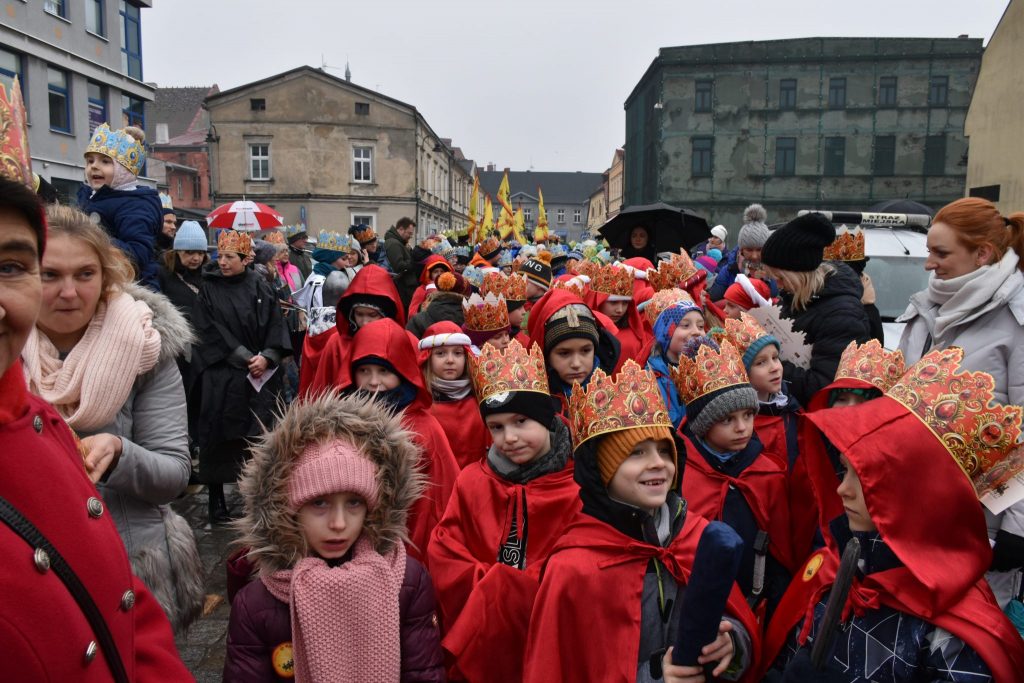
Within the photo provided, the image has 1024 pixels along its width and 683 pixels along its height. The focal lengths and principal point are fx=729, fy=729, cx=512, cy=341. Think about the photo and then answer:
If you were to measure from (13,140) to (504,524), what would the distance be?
2.32 m

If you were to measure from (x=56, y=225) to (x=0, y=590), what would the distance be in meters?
1.47

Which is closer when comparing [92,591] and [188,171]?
[92,591]

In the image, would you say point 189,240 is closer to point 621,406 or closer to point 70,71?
point 621,406

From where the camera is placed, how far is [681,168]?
4219 cm

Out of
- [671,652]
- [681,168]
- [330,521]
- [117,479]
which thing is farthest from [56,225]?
[681,168]

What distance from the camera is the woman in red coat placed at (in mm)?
1300

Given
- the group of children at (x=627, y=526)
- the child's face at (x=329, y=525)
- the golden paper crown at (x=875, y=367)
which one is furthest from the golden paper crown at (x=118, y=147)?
the golden paper crown at (x=875, y=367)

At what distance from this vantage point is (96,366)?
2404mm

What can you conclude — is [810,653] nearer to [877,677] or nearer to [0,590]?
[877,677]

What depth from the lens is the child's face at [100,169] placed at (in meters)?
4.89

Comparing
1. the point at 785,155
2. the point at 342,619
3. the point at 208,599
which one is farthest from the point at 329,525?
the point at 785,155

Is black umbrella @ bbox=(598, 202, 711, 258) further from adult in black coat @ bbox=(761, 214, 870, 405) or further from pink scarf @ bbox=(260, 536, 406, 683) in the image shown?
pink scarf @ bbox=(260, 536, 406, 683)

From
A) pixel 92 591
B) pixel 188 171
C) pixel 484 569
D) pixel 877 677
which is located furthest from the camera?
pixel 188 171

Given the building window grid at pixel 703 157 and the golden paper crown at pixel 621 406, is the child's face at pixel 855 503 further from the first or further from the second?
the building window grid at pixel 703 157
